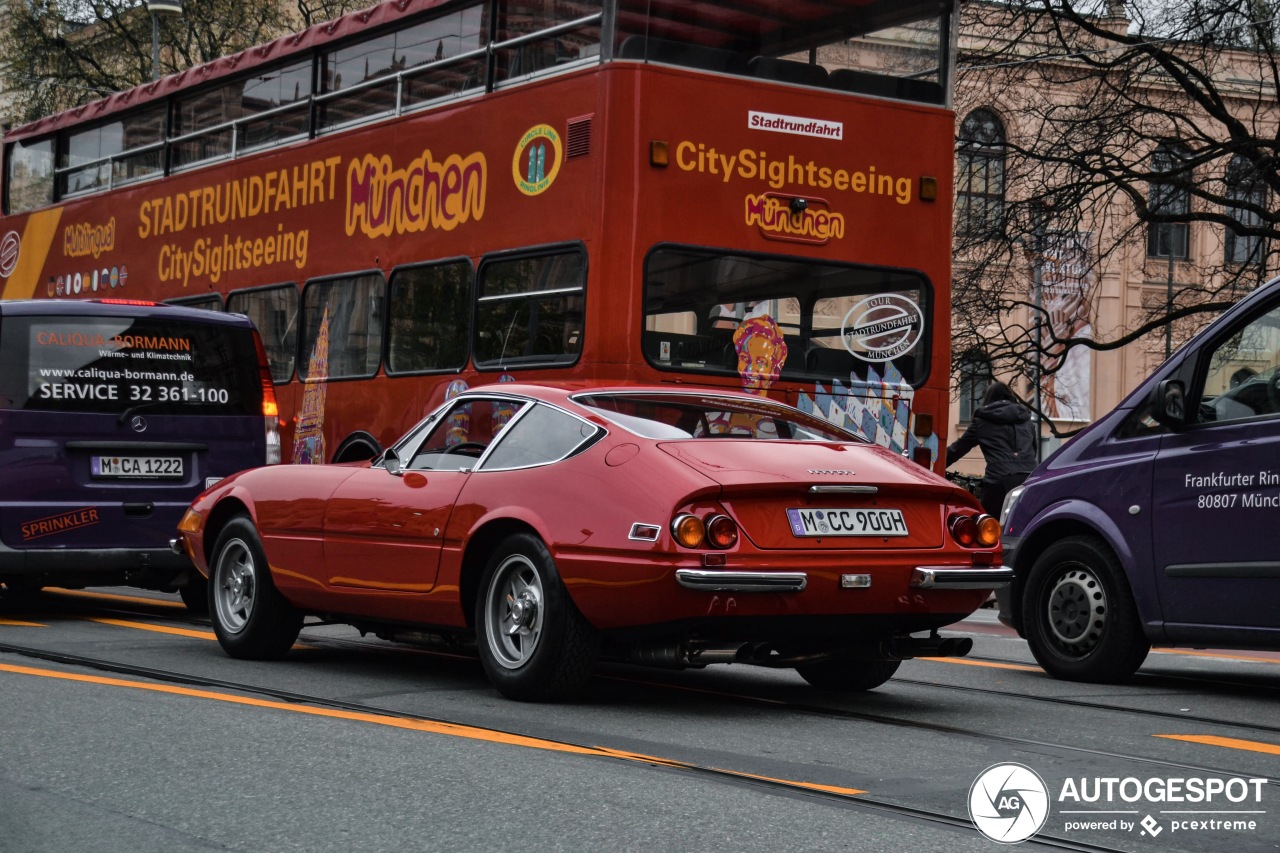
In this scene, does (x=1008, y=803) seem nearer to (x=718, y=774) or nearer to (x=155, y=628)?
(x=718, y=774)

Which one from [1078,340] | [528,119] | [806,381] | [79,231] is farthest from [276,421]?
[1078,340]

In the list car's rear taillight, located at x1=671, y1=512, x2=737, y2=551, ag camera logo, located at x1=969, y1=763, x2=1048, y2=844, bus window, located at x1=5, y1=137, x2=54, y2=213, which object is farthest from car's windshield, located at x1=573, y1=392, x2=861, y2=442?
bus window, located at x1=5, y1=137, x2=54, y2=213

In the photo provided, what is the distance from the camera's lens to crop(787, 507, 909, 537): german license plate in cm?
727

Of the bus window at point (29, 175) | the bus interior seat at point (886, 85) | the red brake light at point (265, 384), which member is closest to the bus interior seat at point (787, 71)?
the bus interior seat at point (886, 85)

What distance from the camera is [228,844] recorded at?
4918 millimetres

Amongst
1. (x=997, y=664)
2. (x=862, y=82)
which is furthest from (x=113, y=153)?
(x=997, y=664)

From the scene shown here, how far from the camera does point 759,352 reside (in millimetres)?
11852

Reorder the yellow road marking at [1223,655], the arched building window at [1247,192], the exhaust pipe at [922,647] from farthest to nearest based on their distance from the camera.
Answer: the arched building window at [1247,192], the yellow road marking at [1223,655], the exhaust pipe at [922,647]

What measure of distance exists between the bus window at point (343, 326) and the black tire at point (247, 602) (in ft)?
13.8

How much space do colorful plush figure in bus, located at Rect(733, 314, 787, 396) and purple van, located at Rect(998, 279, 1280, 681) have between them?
251 centimetres

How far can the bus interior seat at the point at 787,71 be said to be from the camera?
11969 mm

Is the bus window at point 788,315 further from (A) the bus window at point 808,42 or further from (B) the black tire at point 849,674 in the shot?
(B) the black tire at point 849,674

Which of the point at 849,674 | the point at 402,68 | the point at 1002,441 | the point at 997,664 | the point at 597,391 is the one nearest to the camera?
the point at 597,391

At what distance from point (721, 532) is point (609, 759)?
118cm
